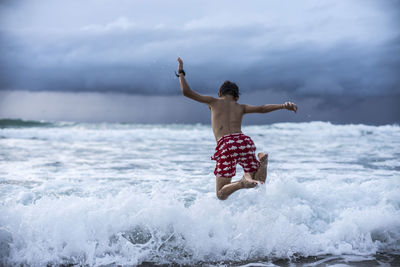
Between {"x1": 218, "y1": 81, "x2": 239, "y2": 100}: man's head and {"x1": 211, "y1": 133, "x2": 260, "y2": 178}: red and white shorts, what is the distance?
21.0 inches

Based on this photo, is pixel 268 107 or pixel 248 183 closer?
pixel 248 183

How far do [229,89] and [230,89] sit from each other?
0.01m

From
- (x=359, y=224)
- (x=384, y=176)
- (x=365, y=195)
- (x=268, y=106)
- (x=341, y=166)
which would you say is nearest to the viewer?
(x=268, y=106)

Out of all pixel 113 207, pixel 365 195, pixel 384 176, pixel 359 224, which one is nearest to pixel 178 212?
pixel 113 207

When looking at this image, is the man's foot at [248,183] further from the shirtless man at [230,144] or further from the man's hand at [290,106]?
the man's hand at [290,106]

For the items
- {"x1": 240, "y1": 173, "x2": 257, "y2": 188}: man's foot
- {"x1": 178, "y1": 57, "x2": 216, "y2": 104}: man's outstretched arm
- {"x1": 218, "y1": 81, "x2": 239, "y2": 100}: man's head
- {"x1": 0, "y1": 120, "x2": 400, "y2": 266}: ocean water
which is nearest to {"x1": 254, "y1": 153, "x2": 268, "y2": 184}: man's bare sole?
{"x1": 240, "y1": 173, "x2": 257, "y2": 188}: man's foot

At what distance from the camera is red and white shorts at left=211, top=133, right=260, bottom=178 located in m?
4.11

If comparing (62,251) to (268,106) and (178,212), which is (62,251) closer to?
Result: (178,212)

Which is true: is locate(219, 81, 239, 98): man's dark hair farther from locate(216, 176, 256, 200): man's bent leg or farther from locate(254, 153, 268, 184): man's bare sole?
locate(216, 176, 256, 200): man's bent leg

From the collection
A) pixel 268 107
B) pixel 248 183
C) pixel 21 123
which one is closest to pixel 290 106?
pixel 268 107

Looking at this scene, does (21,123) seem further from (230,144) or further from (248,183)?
(248,183)

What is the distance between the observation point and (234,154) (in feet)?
13.5

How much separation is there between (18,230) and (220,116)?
2764 millimetres

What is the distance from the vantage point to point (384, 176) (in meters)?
7.38
